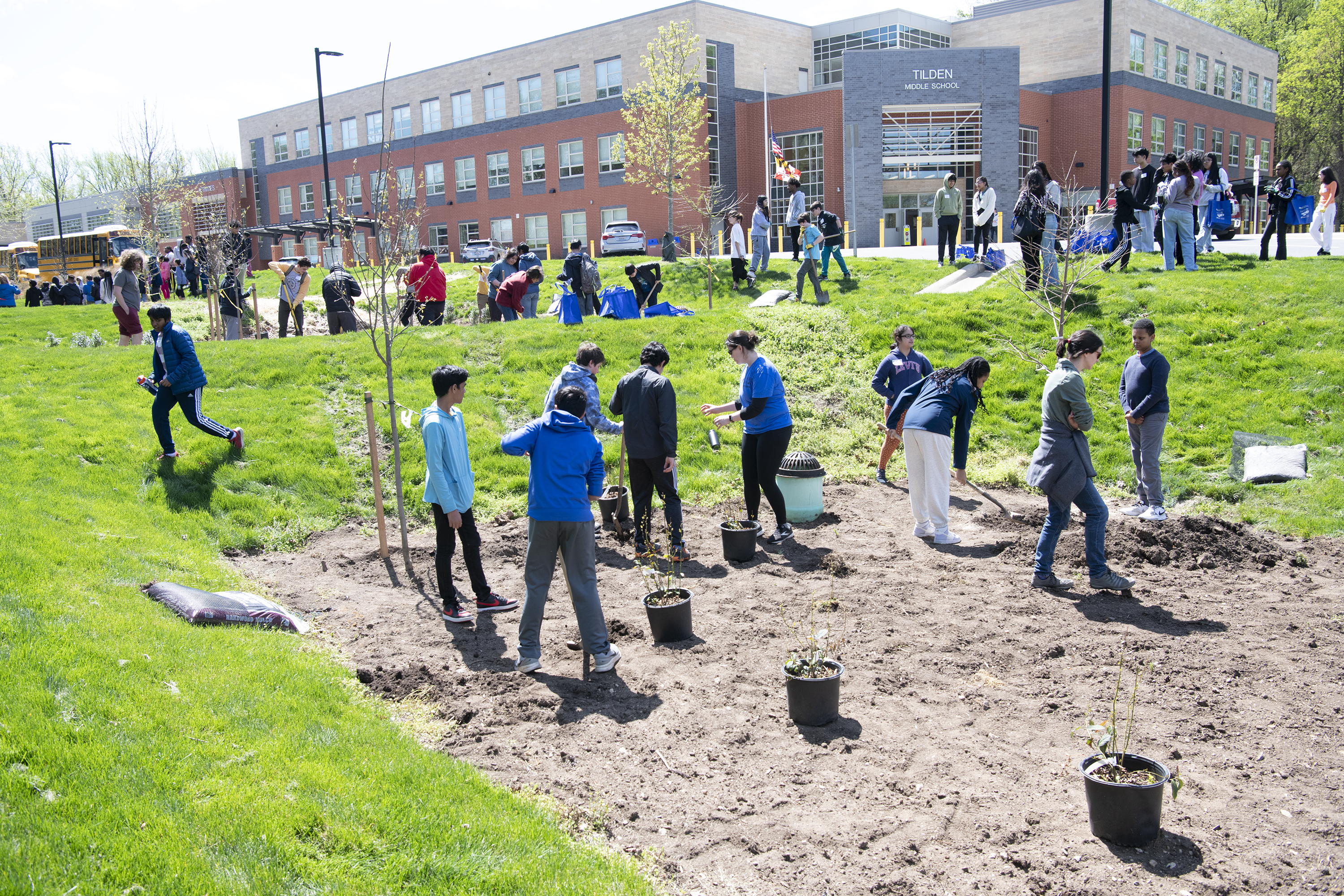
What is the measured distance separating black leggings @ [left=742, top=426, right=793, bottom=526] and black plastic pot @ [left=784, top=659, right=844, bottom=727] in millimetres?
3647

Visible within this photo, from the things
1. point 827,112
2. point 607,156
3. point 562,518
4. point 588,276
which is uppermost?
A: point 827,112

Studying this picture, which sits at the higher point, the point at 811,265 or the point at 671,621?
the point at 811,265

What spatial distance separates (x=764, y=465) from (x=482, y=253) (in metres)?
35.0

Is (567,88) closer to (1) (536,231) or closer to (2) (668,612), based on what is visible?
(1) (536,231)

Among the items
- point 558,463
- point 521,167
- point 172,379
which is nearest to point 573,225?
point 521,167

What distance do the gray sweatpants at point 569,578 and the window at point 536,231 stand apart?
46.0 metres

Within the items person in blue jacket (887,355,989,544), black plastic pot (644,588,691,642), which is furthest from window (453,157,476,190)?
black plastic pot (644,588,691,642)

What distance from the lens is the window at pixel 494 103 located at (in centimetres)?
5166

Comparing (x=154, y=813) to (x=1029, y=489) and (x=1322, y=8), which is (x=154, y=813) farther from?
(x=1322, y=8)

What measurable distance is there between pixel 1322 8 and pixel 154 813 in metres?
67.6

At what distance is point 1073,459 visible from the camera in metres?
6.86

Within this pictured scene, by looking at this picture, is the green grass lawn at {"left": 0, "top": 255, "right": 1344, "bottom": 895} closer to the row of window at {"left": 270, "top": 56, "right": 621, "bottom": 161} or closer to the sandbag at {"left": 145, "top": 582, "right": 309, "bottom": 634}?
the sandbag at {"left": 145, "top": 582, "right": 309, "bottom": 634}

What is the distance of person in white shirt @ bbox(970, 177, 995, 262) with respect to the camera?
1903 cm

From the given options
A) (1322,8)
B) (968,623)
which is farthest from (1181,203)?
(1322,8)
